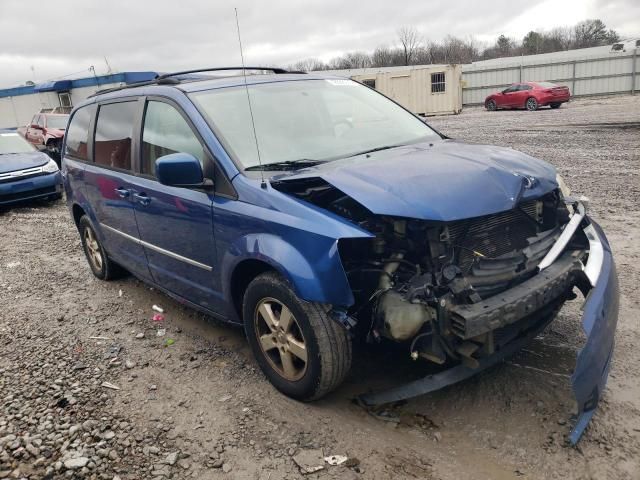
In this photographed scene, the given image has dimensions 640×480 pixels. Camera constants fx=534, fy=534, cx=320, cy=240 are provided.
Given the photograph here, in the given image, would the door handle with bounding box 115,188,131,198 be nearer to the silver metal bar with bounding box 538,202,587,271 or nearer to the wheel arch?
the wheel arch

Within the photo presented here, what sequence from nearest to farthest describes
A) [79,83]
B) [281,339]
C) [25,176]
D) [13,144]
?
[281,339]
[25,176]
[13,144]
[79,83]

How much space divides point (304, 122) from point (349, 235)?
4.45ft

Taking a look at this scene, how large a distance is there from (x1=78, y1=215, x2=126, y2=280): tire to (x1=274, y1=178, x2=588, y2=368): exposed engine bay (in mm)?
3103

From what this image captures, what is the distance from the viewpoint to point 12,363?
3.92 meters

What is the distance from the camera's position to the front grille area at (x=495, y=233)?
9.17 feet

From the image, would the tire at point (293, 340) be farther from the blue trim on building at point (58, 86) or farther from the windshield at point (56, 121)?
the blue trim on building at point (58, 86)

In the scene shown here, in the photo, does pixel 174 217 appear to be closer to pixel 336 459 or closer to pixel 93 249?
pixel 336 459

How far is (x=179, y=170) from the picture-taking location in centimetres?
313

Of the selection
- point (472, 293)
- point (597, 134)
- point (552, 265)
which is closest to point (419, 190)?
point (472, 293)

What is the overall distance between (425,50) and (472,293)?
6949 cm

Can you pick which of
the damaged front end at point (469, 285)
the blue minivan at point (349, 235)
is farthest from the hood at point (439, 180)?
the damaged front end at point (469, 285)

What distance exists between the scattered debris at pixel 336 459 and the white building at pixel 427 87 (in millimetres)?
26947

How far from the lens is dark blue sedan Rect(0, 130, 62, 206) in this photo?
9.81m

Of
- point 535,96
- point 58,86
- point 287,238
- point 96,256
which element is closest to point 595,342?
point 287,238
